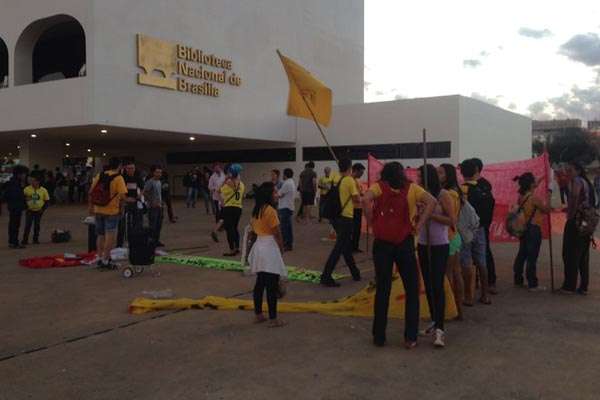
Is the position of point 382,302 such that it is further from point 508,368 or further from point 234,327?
point 234,327

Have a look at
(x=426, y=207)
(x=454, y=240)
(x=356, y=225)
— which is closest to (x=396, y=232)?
(x=426, y=207)

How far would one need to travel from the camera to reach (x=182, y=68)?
25.1m

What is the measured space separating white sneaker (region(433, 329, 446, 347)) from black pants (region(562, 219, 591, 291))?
3.09 meters

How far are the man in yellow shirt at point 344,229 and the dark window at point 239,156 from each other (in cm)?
2511

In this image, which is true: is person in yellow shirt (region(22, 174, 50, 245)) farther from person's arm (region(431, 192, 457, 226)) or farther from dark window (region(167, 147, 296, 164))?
dark window (region(167, 147, 296, 164))

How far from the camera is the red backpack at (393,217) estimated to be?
16.5ft

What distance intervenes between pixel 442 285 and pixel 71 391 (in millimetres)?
3297

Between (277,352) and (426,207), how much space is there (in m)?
1.85

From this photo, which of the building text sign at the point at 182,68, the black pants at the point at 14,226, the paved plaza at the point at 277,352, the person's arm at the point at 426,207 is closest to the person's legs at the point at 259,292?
the paved plaza at the point at 277,352

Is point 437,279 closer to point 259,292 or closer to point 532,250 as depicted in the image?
point 259,292

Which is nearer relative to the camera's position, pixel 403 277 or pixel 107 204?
pixel 403 277

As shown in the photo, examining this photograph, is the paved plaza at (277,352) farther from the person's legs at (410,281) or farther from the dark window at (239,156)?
the dark window at (239,156)

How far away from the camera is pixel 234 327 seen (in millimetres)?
5859

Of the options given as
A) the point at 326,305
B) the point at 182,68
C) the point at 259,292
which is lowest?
the point at 326,305
